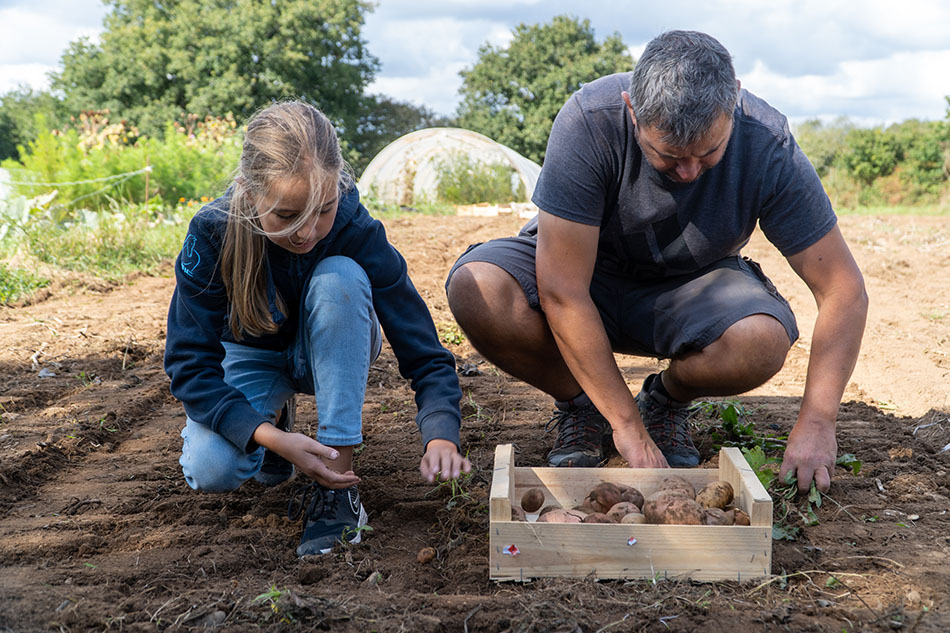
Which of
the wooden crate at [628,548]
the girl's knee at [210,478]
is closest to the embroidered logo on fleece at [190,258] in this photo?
the girl's knee at [210,478]

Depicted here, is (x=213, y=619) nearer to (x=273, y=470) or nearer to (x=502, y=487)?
(x=502, y=487)

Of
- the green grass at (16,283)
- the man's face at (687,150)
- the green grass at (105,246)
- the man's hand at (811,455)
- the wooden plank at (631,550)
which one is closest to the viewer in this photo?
the wooden plank at (631,550)

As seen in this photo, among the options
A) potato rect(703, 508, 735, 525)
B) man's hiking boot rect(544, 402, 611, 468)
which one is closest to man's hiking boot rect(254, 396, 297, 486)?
man's hiking boot rect(544, 402, 611, 468)

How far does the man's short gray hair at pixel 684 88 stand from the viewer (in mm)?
1967

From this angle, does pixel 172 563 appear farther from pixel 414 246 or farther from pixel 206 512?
pixel 414 246

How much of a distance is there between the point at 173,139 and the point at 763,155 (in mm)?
10371

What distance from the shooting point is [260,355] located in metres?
2.47

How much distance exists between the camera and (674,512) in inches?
74.2

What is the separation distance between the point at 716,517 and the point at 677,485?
18cm

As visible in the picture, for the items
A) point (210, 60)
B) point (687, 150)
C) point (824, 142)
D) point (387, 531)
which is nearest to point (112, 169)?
point (387, 531)

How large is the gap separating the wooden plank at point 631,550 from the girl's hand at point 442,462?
251 millimetres

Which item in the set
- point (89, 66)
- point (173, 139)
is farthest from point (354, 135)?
point (173, 139)

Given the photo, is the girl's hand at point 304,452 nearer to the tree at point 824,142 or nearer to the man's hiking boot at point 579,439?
the man's hiking boot at point 579,439

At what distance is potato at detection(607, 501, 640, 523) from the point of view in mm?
1950
